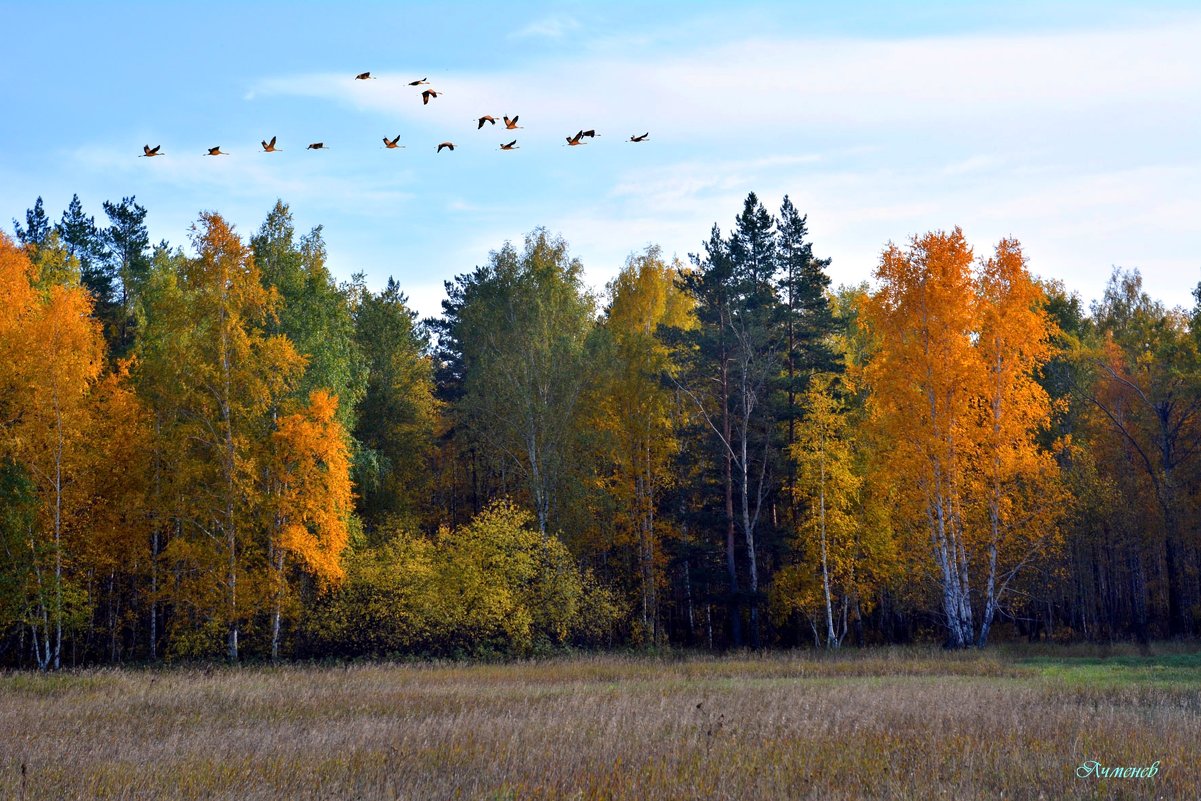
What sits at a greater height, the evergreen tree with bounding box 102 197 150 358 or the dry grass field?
the evergreen tree with bounding box 102 197 150 358

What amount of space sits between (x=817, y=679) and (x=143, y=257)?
3386 centimetres

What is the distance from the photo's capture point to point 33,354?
27891 mm

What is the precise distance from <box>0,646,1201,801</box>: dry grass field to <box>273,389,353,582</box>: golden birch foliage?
23.4ft

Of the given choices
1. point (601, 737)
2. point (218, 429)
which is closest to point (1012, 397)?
point (601, 737)

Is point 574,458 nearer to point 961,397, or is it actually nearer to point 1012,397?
point 961,397

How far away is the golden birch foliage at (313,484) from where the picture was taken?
28.1 meters

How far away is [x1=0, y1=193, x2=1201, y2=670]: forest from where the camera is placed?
28766 mm

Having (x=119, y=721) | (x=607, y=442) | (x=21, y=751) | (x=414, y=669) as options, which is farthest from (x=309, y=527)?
(x=21, y=751)

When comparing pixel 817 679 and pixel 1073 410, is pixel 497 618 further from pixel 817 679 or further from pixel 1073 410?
pixel 1073 410

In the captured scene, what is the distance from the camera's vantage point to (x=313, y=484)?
2862 cm

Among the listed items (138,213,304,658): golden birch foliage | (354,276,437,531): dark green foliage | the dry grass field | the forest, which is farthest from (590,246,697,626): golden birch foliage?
the dry grass field

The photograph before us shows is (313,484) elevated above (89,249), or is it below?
below

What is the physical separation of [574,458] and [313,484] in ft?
41.2

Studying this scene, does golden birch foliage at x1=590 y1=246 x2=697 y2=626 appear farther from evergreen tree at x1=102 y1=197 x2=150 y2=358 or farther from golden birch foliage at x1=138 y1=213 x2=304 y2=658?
evergreen tree at x1=102 y1=197 x2=150 y2=358
